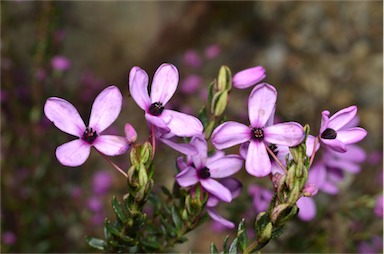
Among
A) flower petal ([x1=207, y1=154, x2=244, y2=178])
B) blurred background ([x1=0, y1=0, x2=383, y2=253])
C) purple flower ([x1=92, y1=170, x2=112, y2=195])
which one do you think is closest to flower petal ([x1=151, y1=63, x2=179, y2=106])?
flower petal ([x1=207, y1=154, x2=244, y2=178])

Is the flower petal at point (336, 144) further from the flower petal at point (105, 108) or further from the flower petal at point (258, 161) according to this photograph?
the flower petal at point (105, 108)

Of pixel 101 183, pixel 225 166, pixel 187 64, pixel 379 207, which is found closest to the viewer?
pixel 225 166

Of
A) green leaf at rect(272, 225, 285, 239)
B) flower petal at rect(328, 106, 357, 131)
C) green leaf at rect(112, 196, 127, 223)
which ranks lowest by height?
green leaf at rect(272, 225, 285, 239)

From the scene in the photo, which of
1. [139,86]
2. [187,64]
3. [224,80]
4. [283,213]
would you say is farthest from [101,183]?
[283,213]

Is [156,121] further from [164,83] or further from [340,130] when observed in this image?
[340,130]

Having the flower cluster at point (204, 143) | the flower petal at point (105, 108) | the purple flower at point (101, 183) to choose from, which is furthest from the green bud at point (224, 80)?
the purple flower at point (101, 183)

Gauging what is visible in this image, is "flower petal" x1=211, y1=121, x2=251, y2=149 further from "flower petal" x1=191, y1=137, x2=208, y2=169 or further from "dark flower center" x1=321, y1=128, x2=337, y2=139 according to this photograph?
"dark flower center" x1=321, y1=128, x2=337, y2=139
